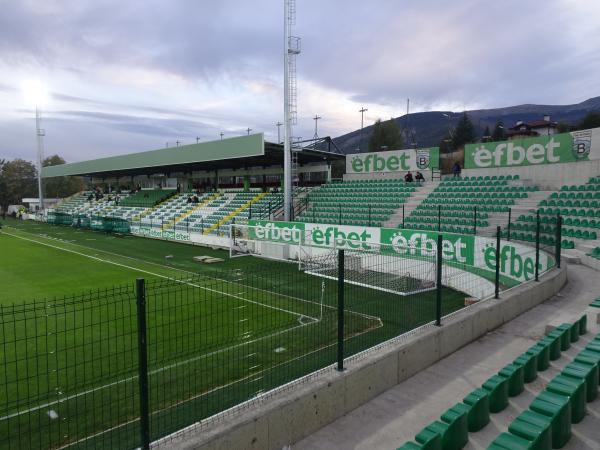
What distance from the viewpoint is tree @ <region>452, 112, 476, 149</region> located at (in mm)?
91125

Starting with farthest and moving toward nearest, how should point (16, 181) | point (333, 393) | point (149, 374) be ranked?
point (16, 181) < point (149, 374) < point (333, 393)

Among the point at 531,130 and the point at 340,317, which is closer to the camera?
the point at 340,317

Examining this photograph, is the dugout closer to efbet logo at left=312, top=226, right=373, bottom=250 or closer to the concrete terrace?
efbet logo at left=312, top=226, right=373, bottom=250

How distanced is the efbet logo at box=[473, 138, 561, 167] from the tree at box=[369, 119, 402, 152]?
71.7m

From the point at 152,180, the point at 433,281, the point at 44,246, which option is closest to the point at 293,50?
the point at 433,281

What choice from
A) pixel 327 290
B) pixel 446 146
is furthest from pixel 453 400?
pixel 446 146

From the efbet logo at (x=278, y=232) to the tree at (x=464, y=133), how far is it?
259 ft

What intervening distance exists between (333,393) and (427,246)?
11.6 m

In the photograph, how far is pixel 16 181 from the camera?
78562 millimetres

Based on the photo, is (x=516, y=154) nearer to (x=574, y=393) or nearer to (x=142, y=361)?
(x=574, y=393)

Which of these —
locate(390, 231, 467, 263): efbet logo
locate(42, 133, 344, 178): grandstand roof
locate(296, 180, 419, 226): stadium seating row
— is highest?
locate(42, 133, 344, 178): grandstand roof

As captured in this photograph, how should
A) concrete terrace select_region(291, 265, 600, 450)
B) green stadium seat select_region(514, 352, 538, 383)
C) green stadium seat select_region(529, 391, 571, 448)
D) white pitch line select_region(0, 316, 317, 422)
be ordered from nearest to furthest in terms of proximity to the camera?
green stadium seat select_region(529, 391, 571, 448), concrete terrace select_region(291, 265, 600, 450), green stadium seat select_region(514, 352, 538, 383), white pitch line select_region(0, 316, 317, 422)

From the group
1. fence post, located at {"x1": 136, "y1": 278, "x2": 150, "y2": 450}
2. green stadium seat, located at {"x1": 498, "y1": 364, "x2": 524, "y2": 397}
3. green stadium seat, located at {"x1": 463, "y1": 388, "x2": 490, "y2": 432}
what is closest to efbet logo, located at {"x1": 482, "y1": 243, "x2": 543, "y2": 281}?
green stadium seat, located at {"x1": 498, "y1": 364, "x2": 524, "y2": 397}

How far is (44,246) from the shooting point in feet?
87.9
